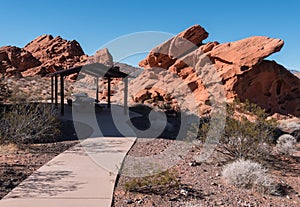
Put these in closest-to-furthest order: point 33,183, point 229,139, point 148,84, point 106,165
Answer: point 33,183 < point 106,165 < point 229,139 < point 148,84

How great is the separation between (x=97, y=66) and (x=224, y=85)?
8531 millimetres

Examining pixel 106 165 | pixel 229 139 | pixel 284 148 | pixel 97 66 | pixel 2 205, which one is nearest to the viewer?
pixel 2 205

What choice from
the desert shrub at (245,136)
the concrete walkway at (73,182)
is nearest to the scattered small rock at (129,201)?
the concrete walkway at (73,182)

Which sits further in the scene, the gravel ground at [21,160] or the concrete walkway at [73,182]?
the gravel ground at [21,160]

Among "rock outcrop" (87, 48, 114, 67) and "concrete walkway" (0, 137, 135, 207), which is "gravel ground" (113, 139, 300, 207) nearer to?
"concrete walkway" (0, 137, 135, 207)

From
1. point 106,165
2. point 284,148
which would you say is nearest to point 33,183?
point 106,165

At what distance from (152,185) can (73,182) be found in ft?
4.85

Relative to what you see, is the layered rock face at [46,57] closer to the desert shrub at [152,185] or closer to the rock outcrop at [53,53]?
the rock outcrop at [53,53]

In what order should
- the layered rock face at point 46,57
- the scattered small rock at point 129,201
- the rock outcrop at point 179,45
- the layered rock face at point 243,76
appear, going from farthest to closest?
the layered rock face at point 46,57 < the rock outcrop at point 179,45 < the layered rock face at point 243,76 < the scattered small rock at point 129,201

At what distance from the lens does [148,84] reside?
72.6ft

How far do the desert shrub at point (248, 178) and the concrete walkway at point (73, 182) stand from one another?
7.97ft

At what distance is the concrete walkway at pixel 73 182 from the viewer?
4.05m

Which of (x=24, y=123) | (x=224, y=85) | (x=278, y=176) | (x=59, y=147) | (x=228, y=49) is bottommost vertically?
(x=278, y=176)

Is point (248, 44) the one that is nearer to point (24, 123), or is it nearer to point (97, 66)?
point (97, 66)
